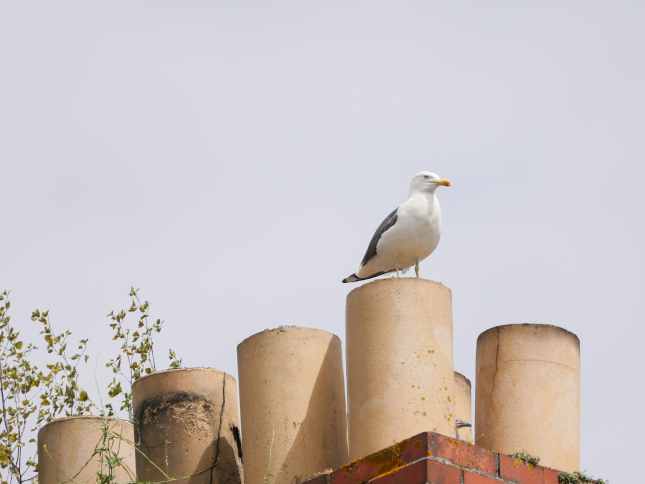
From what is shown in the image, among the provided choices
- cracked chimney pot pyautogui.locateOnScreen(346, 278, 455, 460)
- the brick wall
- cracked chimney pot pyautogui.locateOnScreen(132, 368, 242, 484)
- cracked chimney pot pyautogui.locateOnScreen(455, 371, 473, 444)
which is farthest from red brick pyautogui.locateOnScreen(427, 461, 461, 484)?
cracked chimney pot pyautogui.locateOnScreen(132, 368, 242, 484)

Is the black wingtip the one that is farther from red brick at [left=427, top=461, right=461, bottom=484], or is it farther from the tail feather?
red brick at [left=427, top=461, right=461, bottom=484]

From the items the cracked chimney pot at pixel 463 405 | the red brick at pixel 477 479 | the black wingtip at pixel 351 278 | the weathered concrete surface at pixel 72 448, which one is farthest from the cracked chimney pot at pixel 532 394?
the black wingtip at pixel 351 278

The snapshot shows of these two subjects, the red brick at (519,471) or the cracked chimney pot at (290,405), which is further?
the cracked chimney pot at (290,405)

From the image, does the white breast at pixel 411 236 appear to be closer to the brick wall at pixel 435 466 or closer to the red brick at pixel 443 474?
the brick wall at pixel 435 466

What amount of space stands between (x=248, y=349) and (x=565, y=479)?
6.23ft

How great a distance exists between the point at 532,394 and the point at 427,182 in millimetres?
2930

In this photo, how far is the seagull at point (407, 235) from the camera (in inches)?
380

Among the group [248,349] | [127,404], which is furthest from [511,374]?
[127,404]

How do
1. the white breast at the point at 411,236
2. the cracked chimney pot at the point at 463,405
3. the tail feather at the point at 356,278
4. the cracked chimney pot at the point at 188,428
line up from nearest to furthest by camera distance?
the cracked chimney pot at the point at 188,428 → the cracked chimney pot at the point at 463,405 → the white breast at the point at 411,236 → the tail feather at the point at 356,278

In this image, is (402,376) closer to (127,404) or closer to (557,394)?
(557,394)

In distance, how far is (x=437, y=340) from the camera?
732 centimetres

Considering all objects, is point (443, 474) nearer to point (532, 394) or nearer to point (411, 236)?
point (532, 394)

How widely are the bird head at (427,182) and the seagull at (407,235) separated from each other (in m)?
0.25

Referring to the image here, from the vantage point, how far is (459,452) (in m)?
6.42
